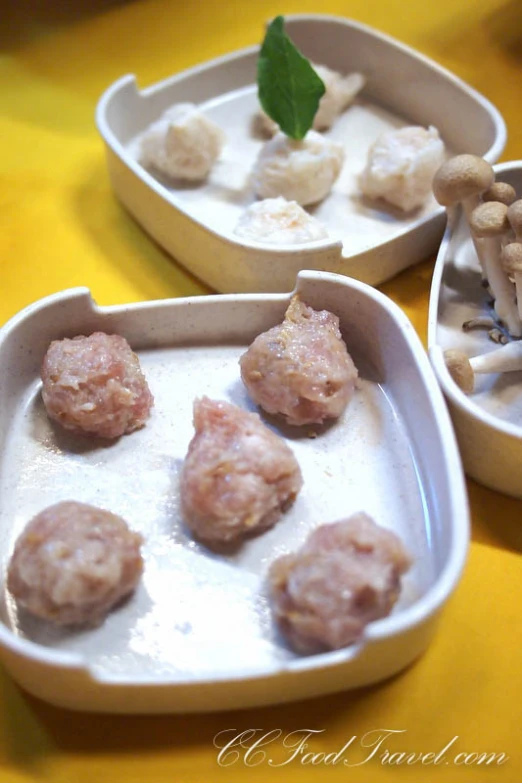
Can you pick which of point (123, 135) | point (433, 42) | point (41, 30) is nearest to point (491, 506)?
point (123, 135)

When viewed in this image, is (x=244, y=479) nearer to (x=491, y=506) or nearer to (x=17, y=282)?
(x=491, y=506)

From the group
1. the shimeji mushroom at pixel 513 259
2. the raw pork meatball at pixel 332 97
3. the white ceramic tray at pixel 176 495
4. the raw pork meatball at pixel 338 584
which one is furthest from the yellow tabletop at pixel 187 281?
the raw pork meatball at pixel 332 97

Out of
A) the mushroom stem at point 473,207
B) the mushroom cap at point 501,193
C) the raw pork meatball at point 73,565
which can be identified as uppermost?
the mushroom cap at point 501,193

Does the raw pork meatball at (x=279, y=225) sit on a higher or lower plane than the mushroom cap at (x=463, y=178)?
lower

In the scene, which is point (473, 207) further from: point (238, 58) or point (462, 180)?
point (238, 58)

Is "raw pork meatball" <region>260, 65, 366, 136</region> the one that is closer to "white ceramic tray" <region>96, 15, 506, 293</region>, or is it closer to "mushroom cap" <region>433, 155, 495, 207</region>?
"white ceramic tray" <region>96, 15, 506, 293</region>

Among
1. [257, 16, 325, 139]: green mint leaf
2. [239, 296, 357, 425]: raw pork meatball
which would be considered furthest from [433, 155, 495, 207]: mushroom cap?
[257, 16, 325, 139]: green mint leaf

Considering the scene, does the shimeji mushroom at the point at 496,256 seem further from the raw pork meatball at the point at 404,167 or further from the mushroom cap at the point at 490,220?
the raw pork meatball at the point at 404,167
